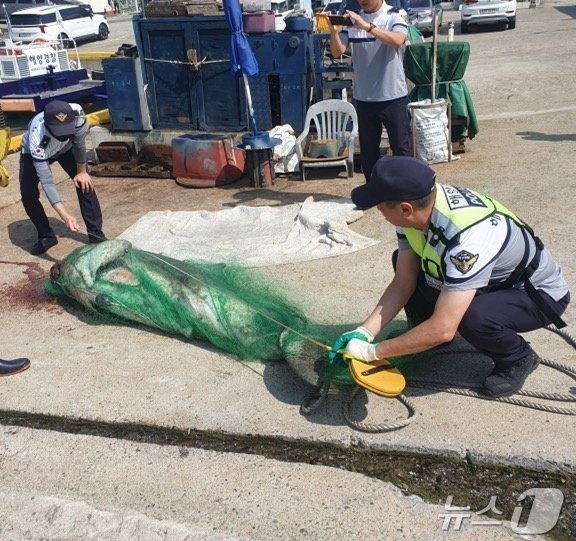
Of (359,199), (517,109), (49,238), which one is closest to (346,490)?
(359,199)

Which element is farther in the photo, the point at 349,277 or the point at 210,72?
the point at 210,72

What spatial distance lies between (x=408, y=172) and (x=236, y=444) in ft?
4.63

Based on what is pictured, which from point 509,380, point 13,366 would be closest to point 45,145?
point 13,366

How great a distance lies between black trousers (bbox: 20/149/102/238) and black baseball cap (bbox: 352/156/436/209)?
11.0 feet

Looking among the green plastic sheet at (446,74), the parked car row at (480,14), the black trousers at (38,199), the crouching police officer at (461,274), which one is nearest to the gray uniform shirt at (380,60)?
the green plastic sheet at (446,74)

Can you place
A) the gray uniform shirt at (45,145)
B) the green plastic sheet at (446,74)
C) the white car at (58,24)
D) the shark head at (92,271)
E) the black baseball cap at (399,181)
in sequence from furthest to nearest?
the white car at (58,24) < the green plastic sheet at (446,74) < the gray uniform shirt at (45,145) < the shark head at (92,271) < the black baseball cap at (399,181)

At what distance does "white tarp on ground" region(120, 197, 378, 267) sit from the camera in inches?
203

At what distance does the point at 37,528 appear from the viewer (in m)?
2.66

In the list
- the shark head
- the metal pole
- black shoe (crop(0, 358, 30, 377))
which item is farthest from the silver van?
black shoe (crop(0, 358, 30, 377))

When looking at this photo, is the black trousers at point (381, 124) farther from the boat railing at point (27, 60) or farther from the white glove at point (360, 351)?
the boat railing at point (27, 60)

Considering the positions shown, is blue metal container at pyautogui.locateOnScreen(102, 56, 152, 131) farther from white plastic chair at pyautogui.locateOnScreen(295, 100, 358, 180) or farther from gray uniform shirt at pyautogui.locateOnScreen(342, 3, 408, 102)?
gray uniform shirt at pyautogui.locateOnScreen(342, 3, 408, 102)

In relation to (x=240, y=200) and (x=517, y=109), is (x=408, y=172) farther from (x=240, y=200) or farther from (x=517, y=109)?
(x=517, y=109)

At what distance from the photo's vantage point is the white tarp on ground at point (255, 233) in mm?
5148

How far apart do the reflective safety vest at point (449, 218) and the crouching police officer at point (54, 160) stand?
9.30 ft
